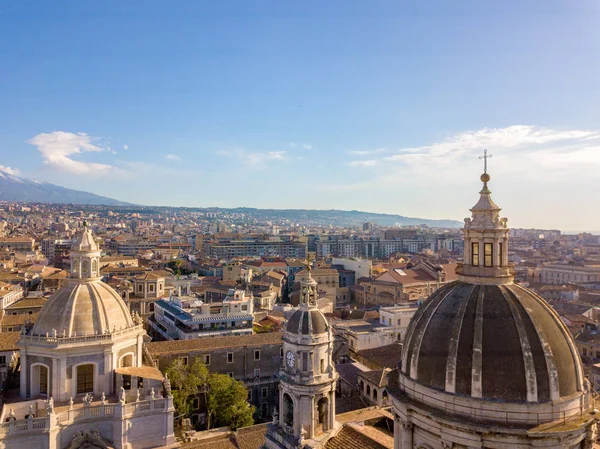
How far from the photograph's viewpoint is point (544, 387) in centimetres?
1463

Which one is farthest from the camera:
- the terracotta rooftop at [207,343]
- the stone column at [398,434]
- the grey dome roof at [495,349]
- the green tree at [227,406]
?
the terracotta rooftop at [207,343]

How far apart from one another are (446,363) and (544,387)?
2.86 metres

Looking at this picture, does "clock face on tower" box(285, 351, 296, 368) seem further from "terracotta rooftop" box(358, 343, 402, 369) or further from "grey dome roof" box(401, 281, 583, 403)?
"terracotta rooftop" box(358, 343, 402, 369)

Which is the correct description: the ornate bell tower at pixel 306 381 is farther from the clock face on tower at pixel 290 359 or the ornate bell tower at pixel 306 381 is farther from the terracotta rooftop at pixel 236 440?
the terracotta rooftop at pixel 236 440

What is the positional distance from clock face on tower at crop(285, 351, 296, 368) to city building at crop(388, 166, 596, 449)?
857cm

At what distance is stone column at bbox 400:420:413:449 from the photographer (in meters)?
16.4

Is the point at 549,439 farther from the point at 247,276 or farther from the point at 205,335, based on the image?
the point at 247,276

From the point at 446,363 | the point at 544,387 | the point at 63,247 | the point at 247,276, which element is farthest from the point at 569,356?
the point at 63,247

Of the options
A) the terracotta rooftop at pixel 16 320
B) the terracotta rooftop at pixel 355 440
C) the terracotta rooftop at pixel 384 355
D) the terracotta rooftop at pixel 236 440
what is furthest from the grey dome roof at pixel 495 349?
the terracotta rooftop at pixel 16 320

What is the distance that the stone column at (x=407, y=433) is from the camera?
16391 mm

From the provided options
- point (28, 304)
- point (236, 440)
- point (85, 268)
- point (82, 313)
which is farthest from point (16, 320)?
point (236, 440)

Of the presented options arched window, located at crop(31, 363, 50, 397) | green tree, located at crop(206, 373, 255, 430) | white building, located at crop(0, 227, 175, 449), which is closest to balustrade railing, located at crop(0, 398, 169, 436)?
white building, located at crop(0, 227, 175, 449)

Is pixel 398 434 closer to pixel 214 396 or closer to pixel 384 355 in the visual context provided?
pixel 214 396

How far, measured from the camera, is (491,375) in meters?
14.8
